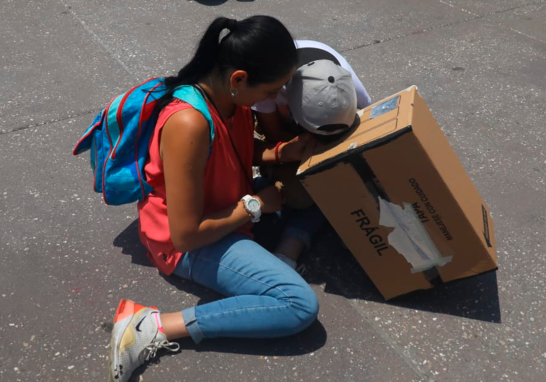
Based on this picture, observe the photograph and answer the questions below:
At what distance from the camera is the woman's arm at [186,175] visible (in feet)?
6.88

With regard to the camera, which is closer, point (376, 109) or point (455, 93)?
point (376, 109)

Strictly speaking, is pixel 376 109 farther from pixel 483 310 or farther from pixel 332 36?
pixel 332 36

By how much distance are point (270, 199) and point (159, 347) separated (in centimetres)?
68

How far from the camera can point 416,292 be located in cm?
257

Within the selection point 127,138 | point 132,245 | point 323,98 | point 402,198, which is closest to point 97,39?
point 132,245

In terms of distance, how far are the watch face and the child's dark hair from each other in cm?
45

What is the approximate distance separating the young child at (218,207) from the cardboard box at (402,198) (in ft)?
0.77

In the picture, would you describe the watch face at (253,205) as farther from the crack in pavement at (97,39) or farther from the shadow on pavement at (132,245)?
the crack in pavement at (97,39)

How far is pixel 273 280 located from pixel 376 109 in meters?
0.73

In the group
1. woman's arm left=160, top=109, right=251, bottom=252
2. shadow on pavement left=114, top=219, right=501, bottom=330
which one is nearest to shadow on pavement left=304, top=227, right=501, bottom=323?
shadow on pavement left=114, top=219, right=501, bottom=330

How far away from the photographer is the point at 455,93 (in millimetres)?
4172

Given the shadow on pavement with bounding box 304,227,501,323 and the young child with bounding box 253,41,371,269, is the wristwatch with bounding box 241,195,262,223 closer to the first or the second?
the young child with bounding box 253,41,371,269

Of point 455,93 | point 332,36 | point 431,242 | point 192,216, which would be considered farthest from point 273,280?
point 332,36

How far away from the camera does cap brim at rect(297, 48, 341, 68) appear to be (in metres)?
2.49
